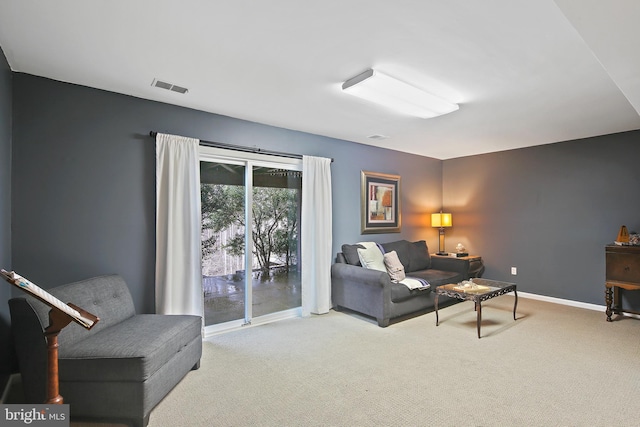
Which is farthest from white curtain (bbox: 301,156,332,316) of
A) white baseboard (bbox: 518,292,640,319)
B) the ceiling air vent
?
white baseboard (bbox: 518,292,640,319)

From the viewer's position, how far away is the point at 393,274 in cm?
427

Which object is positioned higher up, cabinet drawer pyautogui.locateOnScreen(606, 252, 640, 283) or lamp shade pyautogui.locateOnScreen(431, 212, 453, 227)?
lamp shade pyautogui.locateOnScreen(431, 212, 453, 227)

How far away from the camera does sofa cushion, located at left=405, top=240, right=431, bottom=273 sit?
16.9 ft

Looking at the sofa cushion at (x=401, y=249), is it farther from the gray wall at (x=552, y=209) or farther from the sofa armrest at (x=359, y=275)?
the gray wall at (x=552, y=209)

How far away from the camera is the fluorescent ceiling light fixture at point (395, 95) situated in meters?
2.63

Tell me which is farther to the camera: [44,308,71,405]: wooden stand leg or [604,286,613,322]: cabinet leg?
[604,286,613,322]: cabinet leg

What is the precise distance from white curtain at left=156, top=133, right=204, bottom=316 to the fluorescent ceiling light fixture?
179 cm

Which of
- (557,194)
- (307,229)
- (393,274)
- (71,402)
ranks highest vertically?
(557,194)

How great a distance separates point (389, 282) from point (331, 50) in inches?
106

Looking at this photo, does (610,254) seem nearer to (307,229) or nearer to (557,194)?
(557,194)

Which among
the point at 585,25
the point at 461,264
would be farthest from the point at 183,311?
the point at 461,264

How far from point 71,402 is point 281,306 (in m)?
2.52

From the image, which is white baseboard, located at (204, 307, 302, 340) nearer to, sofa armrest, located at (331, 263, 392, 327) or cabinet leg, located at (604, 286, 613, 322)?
sofa armrest, located at (331, 263, 392, 327)

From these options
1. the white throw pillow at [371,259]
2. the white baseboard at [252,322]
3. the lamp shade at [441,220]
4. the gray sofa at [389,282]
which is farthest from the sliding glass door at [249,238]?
the lamp shade at [441,220]
